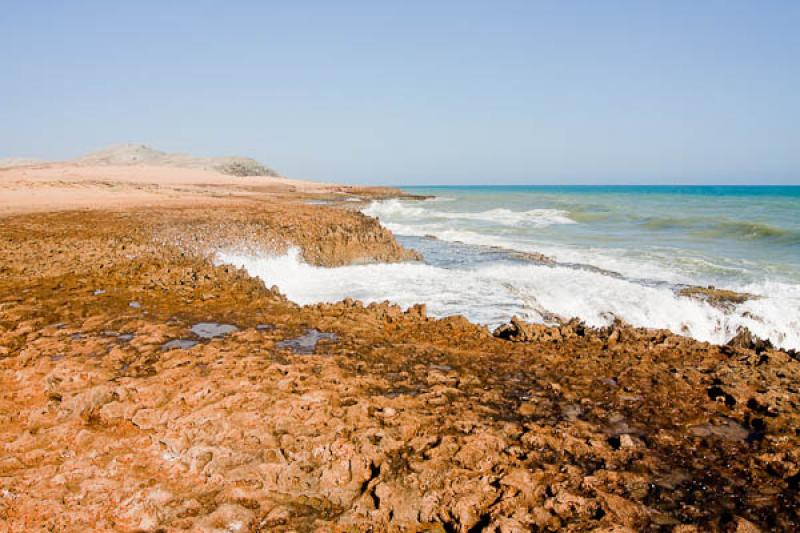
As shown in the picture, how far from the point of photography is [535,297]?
1154 cm

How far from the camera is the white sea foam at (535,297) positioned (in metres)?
10.6

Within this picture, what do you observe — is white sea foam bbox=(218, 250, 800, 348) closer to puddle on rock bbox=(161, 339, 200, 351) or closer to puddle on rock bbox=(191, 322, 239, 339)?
puddle on rock bbox=(191, 322, 239, 339)

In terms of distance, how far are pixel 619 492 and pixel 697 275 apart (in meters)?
14.8

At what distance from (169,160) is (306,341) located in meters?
110

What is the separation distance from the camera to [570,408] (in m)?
4.85

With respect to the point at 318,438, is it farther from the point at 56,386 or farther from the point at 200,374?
the point at 56,386

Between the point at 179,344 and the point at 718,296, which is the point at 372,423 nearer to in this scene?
the point at 179,344

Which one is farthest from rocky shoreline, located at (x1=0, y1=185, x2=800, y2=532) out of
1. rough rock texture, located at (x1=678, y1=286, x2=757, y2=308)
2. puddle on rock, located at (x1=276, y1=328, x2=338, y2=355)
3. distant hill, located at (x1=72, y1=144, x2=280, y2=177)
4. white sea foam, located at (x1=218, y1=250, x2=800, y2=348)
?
distant hill, located at (x1=72, y1=144, x2=280, y2=177)

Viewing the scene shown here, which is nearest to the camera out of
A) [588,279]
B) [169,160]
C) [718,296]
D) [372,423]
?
[372,423]

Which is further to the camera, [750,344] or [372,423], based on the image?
[750,344]

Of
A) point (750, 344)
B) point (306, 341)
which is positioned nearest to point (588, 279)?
point (750, 344)

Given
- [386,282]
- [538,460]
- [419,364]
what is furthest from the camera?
[386,282]

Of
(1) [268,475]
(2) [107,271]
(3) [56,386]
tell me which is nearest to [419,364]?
(1) [268,475]

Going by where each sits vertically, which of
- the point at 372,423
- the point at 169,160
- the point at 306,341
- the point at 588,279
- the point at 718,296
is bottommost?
the point at 718,296
